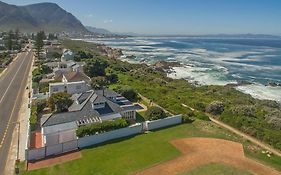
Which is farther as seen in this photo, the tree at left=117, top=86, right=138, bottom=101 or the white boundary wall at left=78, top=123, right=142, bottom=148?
the tree at left=117, top=86, right=138, bottom=101

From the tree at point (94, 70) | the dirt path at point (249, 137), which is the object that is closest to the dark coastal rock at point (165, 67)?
the tree at point (94, 70)

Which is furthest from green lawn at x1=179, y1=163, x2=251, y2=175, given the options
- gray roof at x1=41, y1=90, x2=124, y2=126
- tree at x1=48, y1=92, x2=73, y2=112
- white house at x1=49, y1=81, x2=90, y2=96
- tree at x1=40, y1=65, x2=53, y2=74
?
tree at x1=40, y1=65, x2=53, y2=74

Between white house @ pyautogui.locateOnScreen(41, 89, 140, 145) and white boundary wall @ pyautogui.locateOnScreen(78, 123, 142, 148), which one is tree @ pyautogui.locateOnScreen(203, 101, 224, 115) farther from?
white boundary wall @ pyautogui.locateOnScreen(78, 123, 142, 148)

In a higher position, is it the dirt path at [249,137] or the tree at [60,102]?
the tree at [60,102]

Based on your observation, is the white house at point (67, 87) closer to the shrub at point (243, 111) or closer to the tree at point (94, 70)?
the tree at point (94, 70)

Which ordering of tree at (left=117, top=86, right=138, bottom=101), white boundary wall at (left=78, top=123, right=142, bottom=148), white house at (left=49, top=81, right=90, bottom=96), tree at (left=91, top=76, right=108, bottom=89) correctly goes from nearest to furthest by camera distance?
white boundary wall at (left=78, top=123, right=142, bottom=148) → white house at (left=49, top=81, right=90, bottom=96) → tree at (left=117, top=86, right=138, bottom=101) → tree at (left=91, top=76, right=108, bottom=89)

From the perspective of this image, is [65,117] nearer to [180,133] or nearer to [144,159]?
[144,159]

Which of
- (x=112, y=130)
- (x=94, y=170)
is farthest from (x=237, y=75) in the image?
(x=94, y=170)
